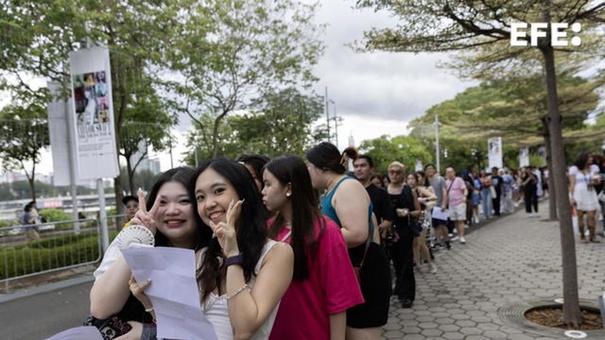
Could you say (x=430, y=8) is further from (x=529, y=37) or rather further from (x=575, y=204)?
(x=575, y=204)

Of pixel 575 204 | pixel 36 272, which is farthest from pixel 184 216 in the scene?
pixel 575 204

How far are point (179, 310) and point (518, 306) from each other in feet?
15.3

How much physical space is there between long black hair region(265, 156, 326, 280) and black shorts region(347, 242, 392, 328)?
78 cm

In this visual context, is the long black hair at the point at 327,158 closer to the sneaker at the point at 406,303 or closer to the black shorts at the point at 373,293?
the black shorts at the point at 373,293

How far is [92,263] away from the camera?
334 inches

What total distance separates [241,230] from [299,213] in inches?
16.3

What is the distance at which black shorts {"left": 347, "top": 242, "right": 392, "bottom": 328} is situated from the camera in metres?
2.45

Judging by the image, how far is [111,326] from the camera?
1.57 metres

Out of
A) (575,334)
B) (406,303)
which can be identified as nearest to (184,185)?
(575,334)

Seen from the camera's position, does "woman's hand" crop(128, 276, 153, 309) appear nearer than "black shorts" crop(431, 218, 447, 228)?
Yes

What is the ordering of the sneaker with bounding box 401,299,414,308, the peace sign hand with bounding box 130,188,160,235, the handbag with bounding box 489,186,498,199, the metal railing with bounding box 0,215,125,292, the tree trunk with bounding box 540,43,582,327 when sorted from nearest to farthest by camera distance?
the peace sign hand with bounding box 130,188,160,235, the tree trunk with bounding box 540,43,582,327, the sneaker with bounding box 401,299,414,308, the metal railing with bounding box 0,215,125,292, the handbag with bounding box 489,186,498,199

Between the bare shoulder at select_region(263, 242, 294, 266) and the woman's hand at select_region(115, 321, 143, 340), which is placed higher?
the bare shoulder at select_region(263, 242, 294, 266)

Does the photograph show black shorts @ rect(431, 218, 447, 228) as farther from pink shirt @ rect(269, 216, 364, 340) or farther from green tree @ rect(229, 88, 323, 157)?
green tree @ rect(229, 88, 323, 157)

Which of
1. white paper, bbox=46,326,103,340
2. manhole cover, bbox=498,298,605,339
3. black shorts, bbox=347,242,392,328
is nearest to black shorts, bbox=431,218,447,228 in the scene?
manhole cover, bbox=498,298,605,339
